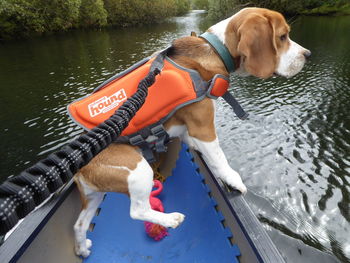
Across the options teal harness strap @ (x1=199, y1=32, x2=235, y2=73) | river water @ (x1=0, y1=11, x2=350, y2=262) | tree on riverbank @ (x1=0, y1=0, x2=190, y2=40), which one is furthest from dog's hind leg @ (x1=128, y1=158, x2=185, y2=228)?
tree on riverbank @ (x1=0, y1=0, x2=190, y2=40)

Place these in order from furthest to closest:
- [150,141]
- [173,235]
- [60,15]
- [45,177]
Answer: [60,15] → [173,235] → [150,141] → [45,177]

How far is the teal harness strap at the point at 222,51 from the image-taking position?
2508 millimetres

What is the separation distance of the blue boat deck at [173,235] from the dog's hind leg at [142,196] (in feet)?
2.27

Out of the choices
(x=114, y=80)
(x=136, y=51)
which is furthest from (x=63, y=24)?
(x=114, y=80)

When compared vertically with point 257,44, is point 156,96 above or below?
below

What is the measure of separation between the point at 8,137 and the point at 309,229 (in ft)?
28.1

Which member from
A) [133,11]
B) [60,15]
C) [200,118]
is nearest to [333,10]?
[133,11]

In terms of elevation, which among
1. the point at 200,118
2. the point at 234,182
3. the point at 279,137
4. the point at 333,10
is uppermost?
the point at 200,118

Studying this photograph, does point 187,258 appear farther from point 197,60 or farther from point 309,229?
point 309,229

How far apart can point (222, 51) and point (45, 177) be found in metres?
2.02

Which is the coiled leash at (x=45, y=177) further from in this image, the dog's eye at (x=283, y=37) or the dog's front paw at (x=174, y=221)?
the dog's eye at (x=283, y=37)

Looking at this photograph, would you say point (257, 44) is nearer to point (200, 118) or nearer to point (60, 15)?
point (200, 118)

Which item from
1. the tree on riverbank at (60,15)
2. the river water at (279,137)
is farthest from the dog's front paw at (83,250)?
the tree on riverbank at (60,15)

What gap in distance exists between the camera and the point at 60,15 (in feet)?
106
